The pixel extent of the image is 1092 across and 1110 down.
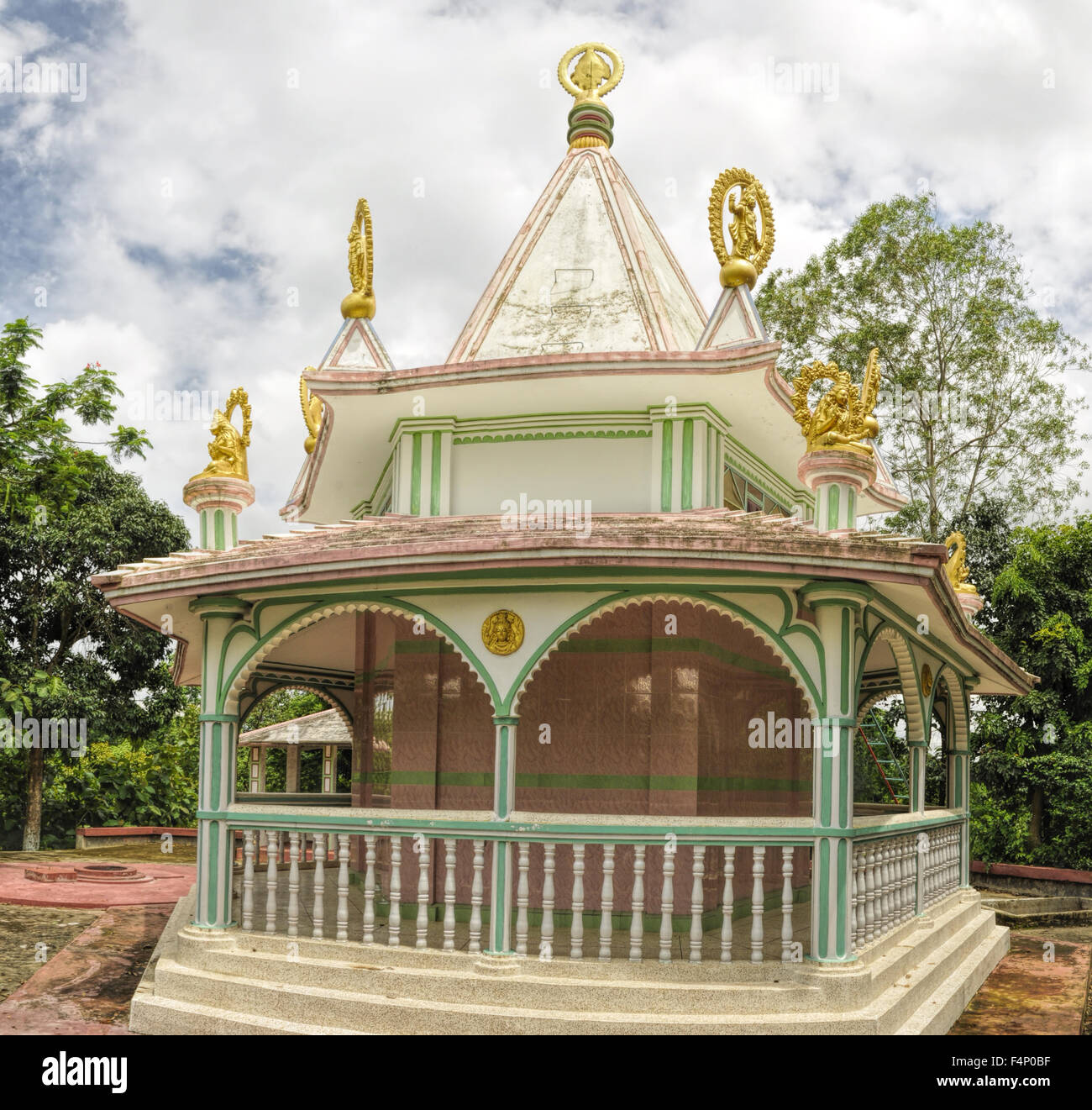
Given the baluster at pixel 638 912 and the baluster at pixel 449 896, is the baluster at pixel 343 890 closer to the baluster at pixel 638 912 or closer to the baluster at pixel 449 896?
the baluster at pixel 449 896

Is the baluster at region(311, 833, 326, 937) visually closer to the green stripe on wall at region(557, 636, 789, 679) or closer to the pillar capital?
the green stripe on wall at region(557, 636, 789, 679)

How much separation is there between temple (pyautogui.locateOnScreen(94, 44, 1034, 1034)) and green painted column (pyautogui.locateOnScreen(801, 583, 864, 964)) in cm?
2

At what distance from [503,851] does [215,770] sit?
2369 mm

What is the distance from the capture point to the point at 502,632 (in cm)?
753

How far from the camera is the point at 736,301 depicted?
381 inches

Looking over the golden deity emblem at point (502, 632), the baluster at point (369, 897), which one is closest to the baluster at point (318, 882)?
the baluster at point (369, 897)

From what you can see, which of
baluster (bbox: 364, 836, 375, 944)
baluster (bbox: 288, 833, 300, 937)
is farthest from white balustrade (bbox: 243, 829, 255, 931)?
baluster (bbox: 364, 836, 375, 944)

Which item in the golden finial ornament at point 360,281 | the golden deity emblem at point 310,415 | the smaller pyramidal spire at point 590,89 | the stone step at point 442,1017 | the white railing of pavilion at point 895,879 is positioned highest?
the smaller pyramidal spire at point 590,89

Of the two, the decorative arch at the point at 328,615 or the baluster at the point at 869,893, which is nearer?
the decorative arch at the point at 328,615

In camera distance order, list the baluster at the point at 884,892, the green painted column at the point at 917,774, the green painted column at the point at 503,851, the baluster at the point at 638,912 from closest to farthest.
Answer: the baluster at the point at 638,912 < the green painted column at the point at 503,851 < the baluster at the point at 884,892 < the green painted column at the point at 917,774

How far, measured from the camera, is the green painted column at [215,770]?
26.3 ft

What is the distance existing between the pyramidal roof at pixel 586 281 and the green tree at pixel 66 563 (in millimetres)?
13388

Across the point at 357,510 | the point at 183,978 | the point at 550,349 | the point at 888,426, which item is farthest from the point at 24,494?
the point at 888,426
